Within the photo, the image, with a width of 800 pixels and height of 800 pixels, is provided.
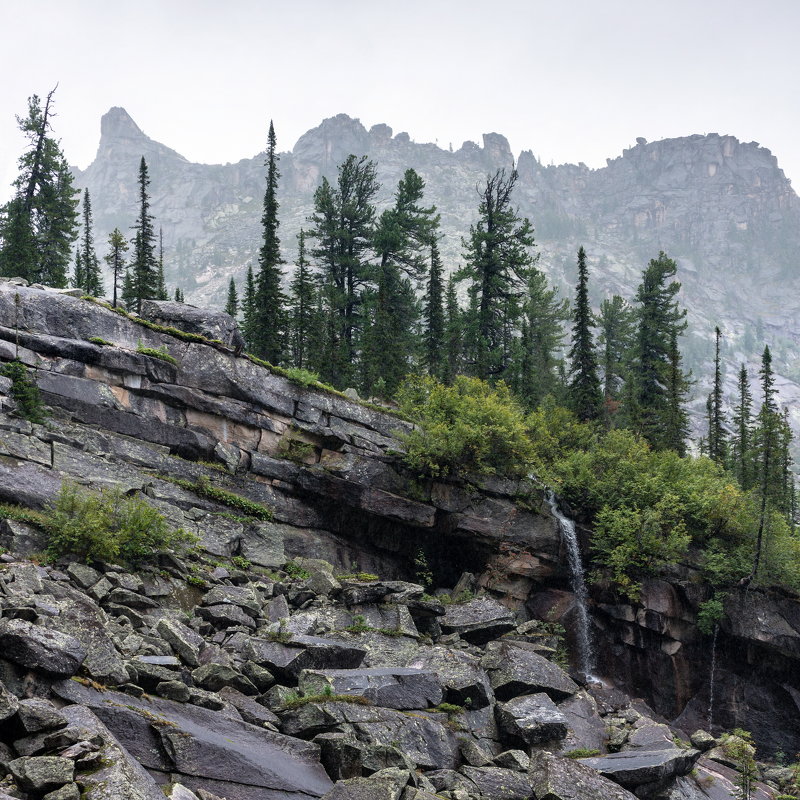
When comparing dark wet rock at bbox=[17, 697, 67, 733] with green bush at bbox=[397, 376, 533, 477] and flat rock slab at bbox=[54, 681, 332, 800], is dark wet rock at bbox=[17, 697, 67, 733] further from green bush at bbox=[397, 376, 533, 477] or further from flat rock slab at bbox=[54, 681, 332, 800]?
green bush at bbox=[397, 376, 533, 477]

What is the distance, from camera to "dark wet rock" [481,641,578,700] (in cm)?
1838

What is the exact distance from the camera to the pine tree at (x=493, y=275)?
4969cm

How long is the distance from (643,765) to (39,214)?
54777 millimetres

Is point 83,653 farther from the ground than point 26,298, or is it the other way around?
point 26,298

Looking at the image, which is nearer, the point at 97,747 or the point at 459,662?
the point at 97,747

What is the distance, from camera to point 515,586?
98.5 feet

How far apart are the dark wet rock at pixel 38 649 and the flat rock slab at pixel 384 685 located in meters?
5.22

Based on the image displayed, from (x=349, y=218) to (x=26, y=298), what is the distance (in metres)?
32.5

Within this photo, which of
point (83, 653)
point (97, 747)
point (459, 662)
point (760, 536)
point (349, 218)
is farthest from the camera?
point (349, 218)

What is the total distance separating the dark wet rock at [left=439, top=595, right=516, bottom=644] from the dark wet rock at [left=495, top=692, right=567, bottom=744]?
15.8 feet

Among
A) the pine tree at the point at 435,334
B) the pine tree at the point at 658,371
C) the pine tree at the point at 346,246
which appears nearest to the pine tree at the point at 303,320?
the pine tree at the point at 346,246

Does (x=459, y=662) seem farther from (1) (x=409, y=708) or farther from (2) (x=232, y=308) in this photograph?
(2) (x=232, y=308)

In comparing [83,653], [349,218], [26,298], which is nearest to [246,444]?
[26,298]

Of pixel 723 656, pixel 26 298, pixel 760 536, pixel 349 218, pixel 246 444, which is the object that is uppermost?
pixel 349 218
